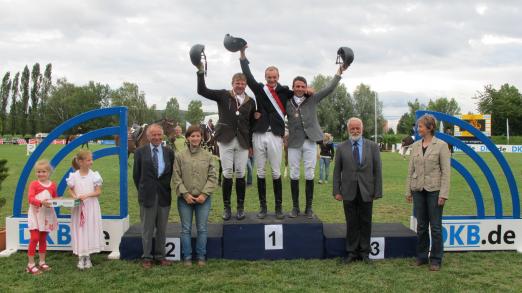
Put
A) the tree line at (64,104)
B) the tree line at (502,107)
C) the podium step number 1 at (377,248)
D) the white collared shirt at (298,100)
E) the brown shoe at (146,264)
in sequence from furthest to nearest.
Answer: the tree line at (64,104)
the tree line at (502,107)
the white collared shirt at (298,100)
the podium step number 1 at (377,248)
the brown shoe at (146,264)

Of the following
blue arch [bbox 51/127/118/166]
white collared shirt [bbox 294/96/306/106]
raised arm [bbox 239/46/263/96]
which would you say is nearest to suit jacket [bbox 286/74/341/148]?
white collared shirt [bbox 294/96/306/106]

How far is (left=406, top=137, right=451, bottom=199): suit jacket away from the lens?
15.3ft

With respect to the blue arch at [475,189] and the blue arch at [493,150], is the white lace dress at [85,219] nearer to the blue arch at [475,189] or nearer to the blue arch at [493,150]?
the blue arch at [493,150]

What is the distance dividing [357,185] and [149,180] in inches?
88.5

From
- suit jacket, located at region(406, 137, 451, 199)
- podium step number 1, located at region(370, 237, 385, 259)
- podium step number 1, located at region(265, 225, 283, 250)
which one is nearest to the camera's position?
suit jacket, located at region(406, 137, 451, 199)

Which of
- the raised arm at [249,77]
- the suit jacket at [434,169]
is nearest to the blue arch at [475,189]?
the suit jacket at [434,169]

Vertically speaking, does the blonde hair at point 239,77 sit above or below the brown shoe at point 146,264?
above

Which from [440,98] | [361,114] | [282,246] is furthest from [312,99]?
[440,98]

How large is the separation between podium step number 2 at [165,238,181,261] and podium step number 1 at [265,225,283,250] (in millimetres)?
1014

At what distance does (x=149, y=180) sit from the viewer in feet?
15.5

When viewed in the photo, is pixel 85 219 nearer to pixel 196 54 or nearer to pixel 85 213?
pixel 85 213

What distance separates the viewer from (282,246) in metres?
5.05

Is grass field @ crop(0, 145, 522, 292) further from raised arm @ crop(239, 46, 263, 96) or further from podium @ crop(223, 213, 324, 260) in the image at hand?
raised arm @ crop(239, 46, 263, 96)

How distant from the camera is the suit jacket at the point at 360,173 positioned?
15.9 feet
